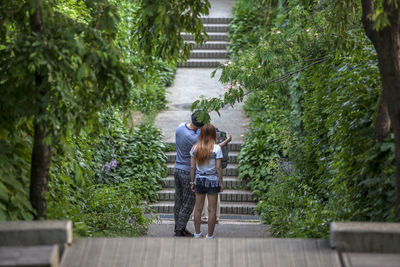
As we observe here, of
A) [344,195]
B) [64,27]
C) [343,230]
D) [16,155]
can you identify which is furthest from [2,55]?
[344,195]

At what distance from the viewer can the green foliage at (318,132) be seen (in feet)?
18.6

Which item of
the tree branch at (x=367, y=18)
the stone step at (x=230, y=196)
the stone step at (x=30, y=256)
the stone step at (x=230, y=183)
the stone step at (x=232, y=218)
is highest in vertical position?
the tree branch at (x=367, y=18)

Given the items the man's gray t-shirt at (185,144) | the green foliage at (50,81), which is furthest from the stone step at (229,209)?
the green foliage at (50,81)

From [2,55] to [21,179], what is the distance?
128cm

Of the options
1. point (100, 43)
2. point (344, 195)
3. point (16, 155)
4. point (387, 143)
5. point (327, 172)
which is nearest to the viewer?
point (100, 43)

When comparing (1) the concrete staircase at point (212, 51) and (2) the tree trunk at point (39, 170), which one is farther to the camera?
(1) the concrete staircase at point (212, 51)

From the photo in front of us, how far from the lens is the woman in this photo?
7254mm

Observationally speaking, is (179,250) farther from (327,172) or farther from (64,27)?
(327,172)

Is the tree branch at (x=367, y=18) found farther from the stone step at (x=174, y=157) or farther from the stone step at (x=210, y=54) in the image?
the stone step at (x=210, y=54)

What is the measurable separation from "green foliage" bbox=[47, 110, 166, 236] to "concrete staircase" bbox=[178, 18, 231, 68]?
195 inches

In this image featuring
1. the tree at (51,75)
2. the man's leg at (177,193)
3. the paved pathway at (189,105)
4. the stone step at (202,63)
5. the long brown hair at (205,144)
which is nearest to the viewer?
the tree at (51,75)

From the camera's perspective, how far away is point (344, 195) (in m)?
6.07

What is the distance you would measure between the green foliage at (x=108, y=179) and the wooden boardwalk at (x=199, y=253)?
2.55 ft

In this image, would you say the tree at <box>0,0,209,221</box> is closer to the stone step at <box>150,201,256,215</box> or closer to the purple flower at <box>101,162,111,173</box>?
the purple flower at <box>101,162,111,173</box>
